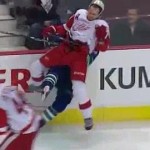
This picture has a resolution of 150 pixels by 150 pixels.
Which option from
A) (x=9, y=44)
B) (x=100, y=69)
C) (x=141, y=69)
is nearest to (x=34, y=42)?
(x=9, y=44)

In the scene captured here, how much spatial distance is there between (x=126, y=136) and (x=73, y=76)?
18.8 inches

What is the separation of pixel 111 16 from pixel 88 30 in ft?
1.63

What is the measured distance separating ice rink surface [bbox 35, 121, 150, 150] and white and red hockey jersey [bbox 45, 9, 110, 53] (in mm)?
510

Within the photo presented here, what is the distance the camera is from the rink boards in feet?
13.7

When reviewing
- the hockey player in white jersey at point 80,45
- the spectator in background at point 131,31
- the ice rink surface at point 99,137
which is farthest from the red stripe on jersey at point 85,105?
the spectator in background at point 131,31

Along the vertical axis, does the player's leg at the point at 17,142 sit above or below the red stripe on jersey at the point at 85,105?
above

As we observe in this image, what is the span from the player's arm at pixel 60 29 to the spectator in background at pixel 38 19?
0.76ft

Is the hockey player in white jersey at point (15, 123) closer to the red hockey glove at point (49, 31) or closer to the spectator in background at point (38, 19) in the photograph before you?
the red hockey glove at point (49, 31)

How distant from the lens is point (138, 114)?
4.23 metres

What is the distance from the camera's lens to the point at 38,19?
Answer: 14.1ft

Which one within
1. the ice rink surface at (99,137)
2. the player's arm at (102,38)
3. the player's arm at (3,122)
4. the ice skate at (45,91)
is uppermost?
the player's arm at (102,38)

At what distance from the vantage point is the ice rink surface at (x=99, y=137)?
373cm

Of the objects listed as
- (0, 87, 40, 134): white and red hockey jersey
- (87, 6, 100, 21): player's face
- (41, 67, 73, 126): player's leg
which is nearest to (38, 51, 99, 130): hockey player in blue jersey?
(41, 67, 73, 126): player's leg

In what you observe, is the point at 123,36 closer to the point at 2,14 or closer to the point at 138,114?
the point at 138,114
